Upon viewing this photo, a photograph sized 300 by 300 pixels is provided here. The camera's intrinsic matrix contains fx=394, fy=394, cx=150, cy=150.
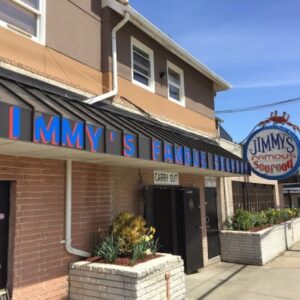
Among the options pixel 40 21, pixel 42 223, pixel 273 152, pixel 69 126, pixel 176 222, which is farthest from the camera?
pixel 273 152

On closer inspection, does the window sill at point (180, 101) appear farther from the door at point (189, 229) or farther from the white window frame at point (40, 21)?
the white window frame at point (40, 21)

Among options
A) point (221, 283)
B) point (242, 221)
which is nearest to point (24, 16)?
point (221, 283)

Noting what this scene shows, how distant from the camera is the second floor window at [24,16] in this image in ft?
21.3

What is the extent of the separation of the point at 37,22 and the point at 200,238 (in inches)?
261

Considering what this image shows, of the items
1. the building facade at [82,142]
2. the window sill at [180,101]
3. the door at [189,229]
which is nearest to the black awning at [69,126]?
the building facade at [82,142]

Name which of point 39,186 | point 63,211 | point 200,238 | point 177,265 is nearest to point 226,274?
point 200,238

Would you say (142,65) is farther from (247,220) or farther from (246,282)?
(247,220)

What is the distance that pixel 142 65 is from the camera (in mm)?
10070

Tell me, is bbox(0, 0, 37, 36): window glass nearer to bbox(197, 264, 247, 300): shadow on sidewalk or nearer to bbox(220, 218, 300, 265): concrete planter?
bbox(197, 264, 247, 300): shadow on sidewalk

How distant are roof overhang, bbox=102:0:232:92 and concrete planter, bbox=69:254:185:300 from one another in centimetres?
534

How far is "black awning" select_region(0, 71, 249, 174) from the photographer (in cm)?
442

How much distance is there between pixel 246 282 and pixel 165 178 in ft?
9.89

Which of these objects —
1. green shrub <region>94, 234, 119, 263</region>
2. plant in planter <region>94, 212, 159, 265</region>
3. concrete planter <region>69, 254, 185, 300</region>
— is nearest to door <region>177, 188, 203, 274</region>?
plant in planter <region>94, 212, 159, 265</region>

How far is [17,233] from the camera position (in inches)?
225
